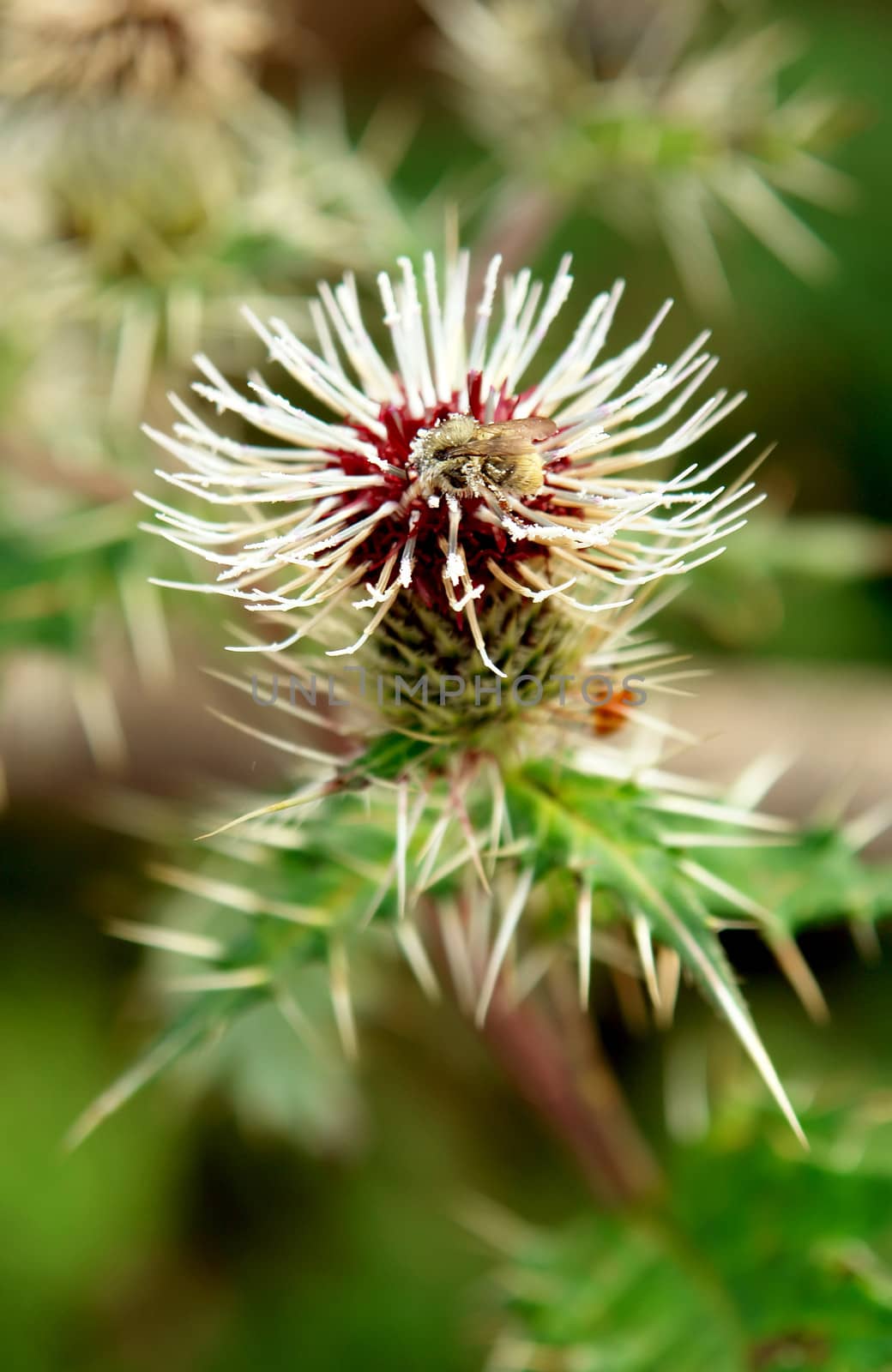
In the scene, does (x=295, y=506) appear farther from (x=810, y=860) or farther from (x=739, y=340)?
(x=739, y=340)

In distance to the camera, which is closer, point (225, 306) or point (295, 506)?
point (295, 506)

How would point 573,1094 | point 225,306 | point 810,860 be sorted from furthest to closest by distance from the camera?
point 225,306, point 573,1094, point 810,860

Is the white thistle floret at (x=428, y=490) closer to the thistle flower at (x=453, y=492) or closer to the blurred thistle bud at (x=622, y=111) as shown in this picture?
the thistle flower at (x=453, y=492)

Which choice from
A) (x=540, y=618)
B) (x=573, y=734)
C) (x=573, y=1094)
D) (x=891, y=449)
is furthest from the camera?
(x=891, y=449)

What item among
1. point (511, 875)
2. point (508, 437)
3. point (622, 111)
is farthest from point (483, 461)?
point (622, 111)

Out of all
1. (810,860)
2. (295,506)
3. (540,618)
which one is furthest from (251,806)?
(810,860)

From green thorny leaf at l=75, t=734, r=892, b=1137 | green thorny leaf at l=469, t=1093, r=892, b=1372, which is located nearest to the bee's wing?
green thorny leaf at l=75, t=734, r=892, b=1137
